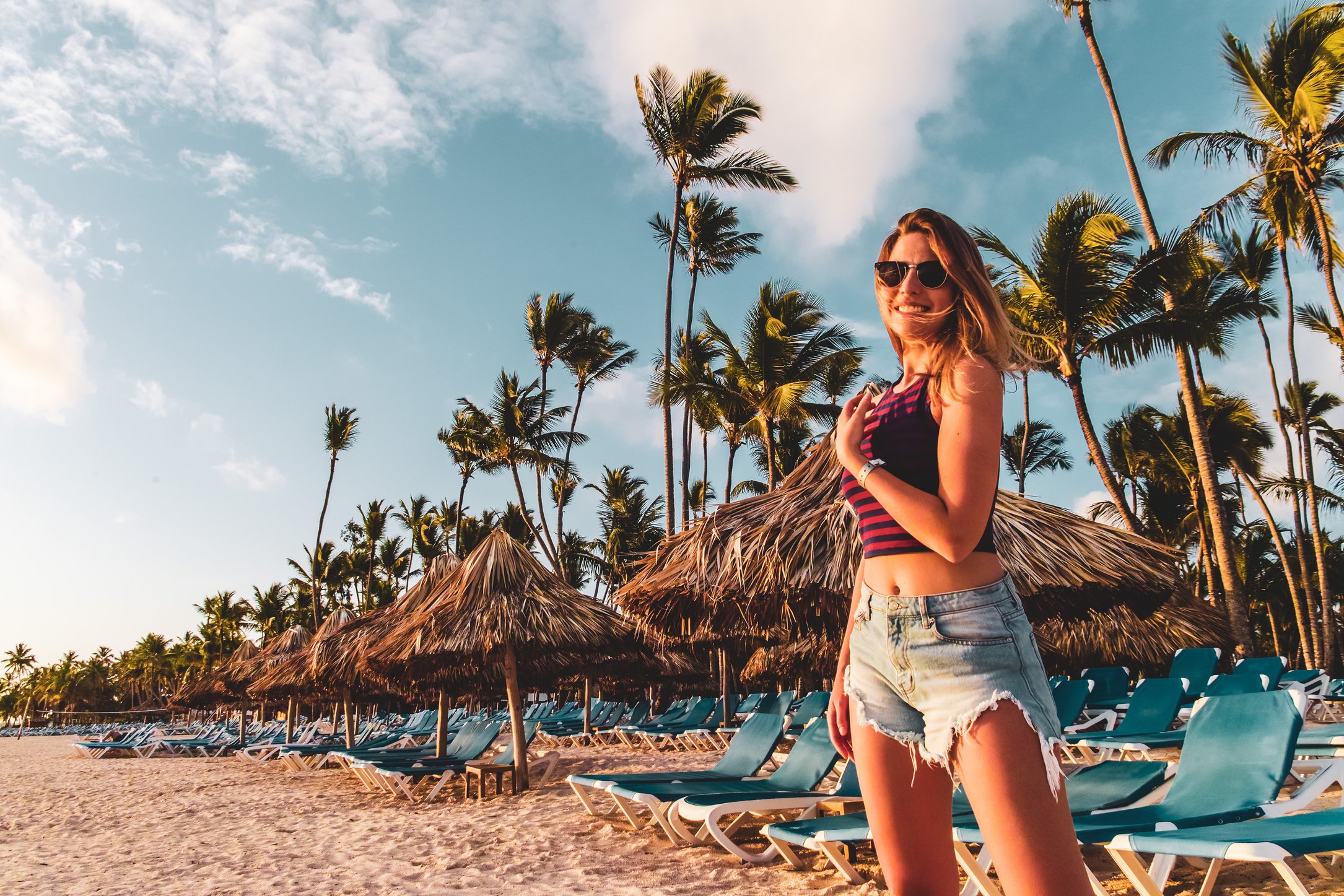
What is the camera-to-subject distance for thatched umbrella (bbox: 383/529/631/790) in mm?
9266

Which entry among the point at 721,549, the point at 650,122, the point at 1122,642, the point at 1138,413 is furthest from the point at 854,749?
the point at 1138,413

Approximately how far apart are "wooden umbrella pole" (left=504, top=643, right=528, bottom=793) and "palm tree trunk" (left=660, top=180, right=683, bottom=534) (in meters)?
7.78

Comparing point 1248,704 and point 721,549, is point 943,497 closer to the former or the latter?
point 1248,704

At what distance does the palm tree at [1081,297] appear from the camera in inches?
516

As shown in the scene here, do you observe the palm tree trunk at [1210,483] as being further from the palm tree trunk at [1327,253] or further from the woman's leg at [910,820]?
the woman's leg at [910,820]

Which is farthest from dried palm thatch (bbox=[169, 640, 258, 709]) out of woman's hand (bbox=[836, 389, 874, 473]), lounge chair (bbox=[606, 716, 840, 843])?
woman's hand (bbox=[836, 389, 874, 473])

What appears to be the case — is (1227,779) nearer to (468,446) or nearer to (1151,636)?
(1151,636)

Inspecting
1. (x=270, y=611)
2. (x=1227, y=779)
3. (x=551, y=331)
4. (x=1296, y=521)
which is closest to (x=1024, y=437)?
(x=1296, y=521)

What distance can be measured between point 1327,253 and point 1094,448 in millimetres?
4328

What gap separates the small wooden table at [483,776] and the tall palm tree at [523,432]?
16.6m

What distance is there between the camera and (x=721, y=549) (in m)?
6.71

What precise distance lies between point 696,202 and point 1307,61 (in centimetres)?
1428

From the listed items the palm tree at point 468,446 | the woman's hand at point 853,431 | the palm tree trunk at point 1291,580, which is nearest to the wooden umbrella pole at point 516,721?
the woman's hand at point 853,431

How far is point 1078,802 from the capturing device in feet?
12.7
